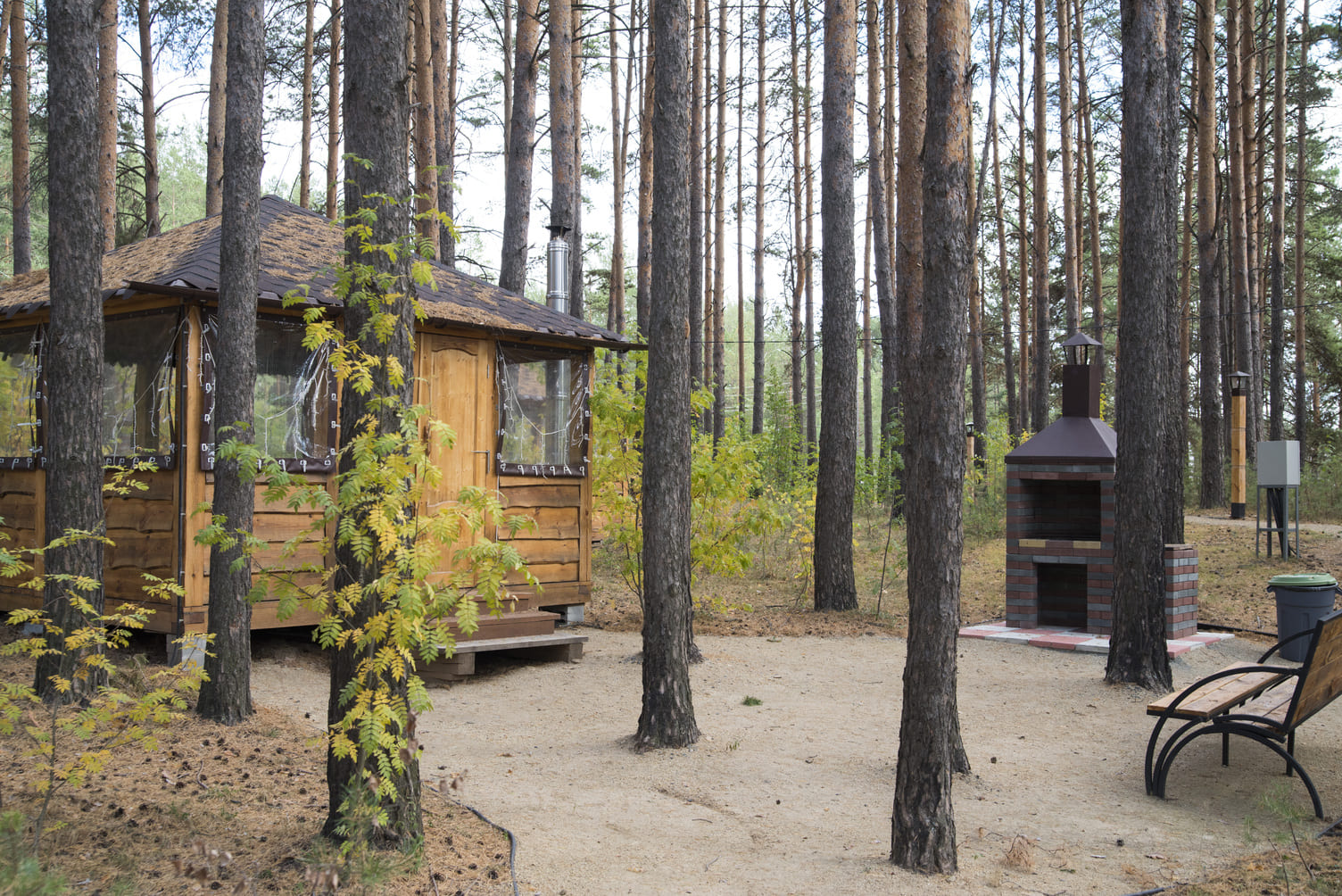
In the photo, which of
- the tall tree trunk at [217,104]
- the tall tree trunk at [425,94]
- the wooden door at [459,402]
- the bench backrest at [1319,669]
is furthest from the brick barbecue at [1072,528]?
the tall tree trunk at [217,104]

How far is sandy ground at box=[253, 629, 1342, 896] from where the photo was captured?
4.05 meters

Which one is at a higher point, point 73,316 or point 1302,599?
point 73,316

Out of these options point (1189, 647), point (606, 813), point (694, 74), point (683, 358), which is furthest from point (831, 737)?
point (694, 74)

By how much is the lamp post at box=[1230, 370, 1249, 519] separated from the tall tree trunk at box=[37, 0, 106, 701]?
1498 centimetres

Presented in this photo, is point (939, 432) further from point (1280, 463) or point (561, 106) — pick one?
point (561, 106)

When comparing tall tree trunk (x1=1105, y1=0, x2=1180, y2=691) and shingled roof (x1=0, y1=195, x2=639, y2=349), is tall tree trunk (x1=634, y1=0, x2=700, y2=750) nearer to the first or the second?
shingled roof (x1=0, y1=195, x2=639, y2=349)

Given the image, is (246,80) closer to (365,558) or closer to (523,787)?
(365,558)

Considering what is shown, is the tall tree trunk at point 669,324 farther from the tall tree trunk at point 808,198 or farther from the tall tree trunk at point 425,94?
the tall tree trunk at point 808,198

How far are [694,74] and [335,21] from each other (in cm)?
625

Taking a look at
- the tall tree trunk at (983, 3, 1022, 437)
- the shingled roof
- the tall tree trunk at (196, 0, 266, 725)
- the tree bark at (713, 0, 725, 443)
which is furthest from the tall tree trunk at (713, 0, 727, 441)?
the tall tree trunk at (196, 0, 266, 725)

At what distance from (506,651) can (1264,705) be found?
5.90 metres

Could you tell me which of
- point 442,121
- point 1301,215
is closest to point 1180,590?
point 442,121

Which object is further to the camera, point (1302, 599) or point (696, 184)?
point (696, 184)

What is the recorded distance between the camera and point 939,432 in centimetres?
421
